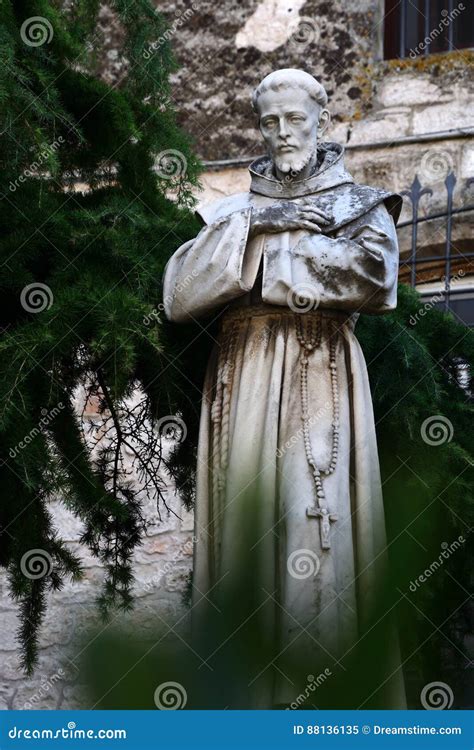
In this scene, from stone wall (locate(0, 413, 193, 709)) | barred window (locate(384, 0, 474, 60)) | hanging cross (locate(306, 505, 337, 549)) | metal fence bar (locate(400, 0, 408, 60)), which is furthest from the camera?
metal fence bar (locate(400, 0, 408, 60))

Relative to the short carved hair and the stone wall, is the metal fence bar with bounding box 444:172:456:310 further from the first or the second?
the short carved hair

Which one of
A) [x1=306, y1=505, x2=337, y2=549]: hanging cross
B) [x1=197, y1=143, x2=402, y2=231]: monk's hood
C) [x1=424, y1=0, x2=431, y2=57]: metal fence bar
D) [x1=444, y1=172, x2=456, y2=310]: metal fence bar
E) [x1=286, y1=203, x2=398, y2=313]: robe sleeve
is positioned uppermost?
[x1=424, y1=0, x2=431, y2=57]: metal fence bar

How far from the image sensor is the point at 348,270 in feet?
11.4

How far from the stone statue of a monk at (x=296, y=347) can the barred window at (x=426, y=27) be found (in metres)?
3.93

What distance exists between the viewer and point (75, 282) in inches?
145

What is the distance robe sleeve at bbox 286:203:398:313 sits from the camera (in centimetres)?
348

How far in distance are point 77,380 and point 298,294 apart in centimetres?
86

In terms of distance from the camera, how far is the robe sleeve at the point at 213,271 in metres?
3.54

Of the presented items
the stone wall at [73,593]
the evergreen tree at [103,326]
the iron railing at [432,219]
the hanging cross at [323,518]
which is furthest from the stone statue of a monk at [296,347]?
the iron railing at [432,219]

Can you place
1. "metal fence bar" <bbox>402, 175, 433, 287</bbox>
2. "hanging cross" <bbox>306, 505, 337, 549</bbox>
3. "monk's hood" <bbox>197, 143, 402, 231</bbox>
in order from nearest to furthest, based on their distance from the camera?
"hanging cross" <bbox>306, 505, 337, 549</bbox> → "monk's hood" <bbox>197, 143, 402, 231</bbox> → "metal fence bar" <bbox>402, 175, 433, 287</bbox>

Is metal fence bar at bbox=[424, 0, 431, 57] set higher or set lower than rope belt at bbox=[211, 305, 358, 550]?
higher

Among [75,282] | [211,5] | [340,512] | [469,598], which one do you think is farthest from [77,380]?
[211,5]

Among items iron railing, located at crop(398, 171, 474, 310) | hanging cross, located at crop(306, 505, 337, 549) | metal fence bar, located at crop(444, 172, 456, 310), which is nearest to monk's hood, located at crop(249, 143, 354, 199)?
hanging cross, located at crop(306, 505, 337, 549)

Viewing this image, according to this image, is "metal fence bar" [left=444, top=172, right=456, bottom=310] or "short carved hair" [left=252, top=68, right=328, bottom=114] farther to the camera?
"metal fence bar" [left=444, top=172, right=456, bottom=310]
